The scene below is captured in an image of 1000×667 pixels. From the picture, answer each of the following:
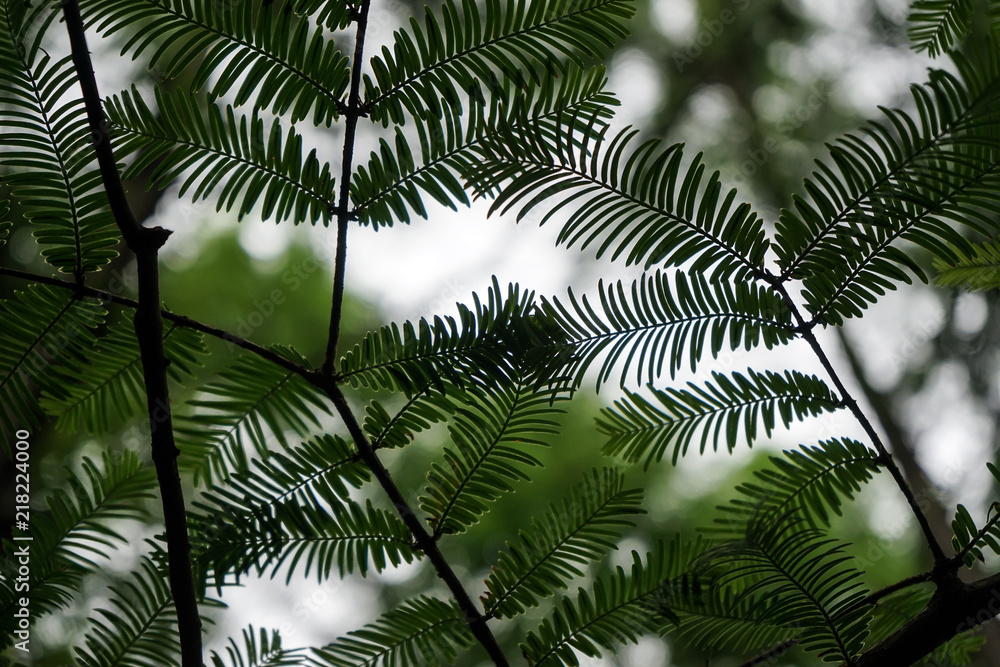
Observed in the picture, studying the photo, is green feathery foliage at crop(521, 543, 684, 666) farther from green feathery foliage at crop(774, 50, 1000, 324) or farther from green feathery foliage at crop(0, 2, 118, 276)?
green feathery foliage at crop(0, 2, 118, 276)

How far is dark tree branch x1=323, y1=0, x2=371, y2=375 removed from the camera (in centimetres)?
59

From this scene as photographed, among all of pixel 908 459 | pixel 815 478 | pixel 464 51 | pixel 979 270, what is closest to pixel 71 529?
pixel 464 51

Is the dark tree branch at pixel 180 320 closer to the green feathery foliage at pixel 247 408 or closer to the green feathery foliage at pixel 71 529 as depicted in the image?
the green feathery foliage at pixel 247 408

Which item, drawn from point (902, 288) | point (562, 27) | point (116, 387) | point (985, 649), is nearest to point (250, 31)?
point (562, 27)

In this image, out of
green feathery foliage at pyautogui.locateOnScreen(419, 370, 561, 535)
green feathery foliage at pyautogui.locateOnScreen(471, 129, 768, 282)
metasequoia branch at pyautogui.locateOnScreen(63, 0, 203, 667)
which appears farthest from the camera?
green feathery foliage at pyautogui.locateOnScreen(419, 370, 561, 535)

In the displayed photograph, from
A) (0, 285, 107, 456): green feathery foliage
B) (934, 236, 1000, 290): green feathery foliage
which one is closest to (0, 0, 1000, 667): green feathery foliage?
(0, 285, 107, 456): green feathery foliage

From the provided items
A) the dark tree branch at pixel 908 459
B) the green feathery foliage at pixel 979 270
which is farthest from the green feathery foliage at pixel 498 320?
the dark tree branch at pixel 908 459

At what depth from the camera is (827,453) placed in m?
0.62

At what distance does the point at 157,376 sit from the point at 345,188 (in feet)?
0.73

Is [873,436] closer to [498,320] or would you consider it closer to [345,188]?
[498,320]

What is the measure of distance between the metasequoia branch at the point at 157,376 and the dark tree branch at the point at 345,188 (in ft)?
0.45

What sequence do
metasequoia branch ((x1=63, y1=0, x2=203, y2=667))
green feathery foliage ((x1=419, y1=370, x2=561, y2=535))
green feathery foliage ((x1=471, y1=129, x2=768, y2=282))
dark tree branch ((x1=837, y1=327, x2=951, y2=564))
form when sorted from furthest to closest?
dark tree branch ((x1=837, y1=327, x2=951, y2=564))
green feathery foliage ((x1=419, y1=370, x2=561, y2=535))
green feathery foliage ((x1=471, y1=129, x2=768, y2=282))
metasequoia branch ((x1=63, y1=0, x2=203, y2=667))

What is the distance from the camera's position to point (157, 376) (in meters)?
0.49

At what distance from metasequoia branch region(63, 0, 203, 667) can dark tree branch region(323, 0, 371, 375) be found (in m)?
0.14
